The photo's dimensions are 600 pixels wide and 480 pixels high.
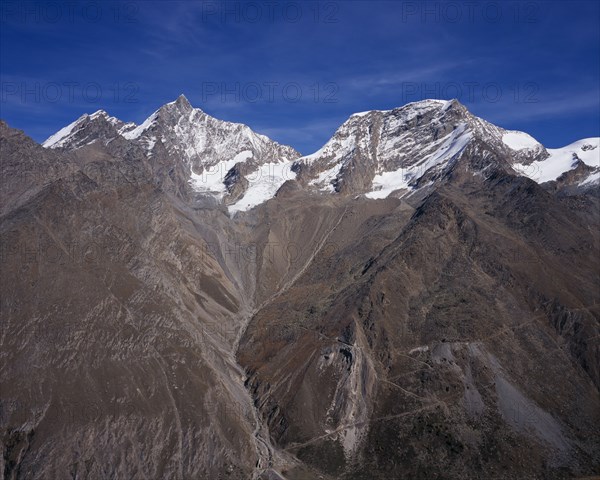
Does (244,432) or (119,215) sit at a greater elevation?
(119,215)

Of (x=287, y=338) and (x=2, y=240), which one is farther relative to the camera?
(x=287, y=338)

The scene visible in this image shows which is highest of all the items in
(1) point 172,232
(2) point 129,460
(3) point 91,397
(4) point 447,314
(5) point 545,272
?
(1) point 172,232

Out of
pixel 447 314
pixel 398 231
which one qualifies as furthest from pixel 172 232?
pixel 447 314

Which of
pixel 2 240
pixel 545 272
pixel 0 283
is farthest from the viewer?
pixel 545 272

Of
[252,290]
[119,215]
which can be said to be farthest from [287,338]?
[119,215]

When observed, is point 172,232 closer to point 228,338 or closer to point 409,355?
point 228,338

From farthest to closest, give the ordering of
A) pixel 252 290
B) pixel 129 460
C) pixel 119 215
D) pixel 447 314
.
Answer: pixel 252 290
pixel 119 215
pixel 447 314
pixel 129 460

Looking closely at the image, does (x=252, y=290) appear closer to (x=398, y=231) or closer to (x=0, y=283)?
(x=398, y=231)
